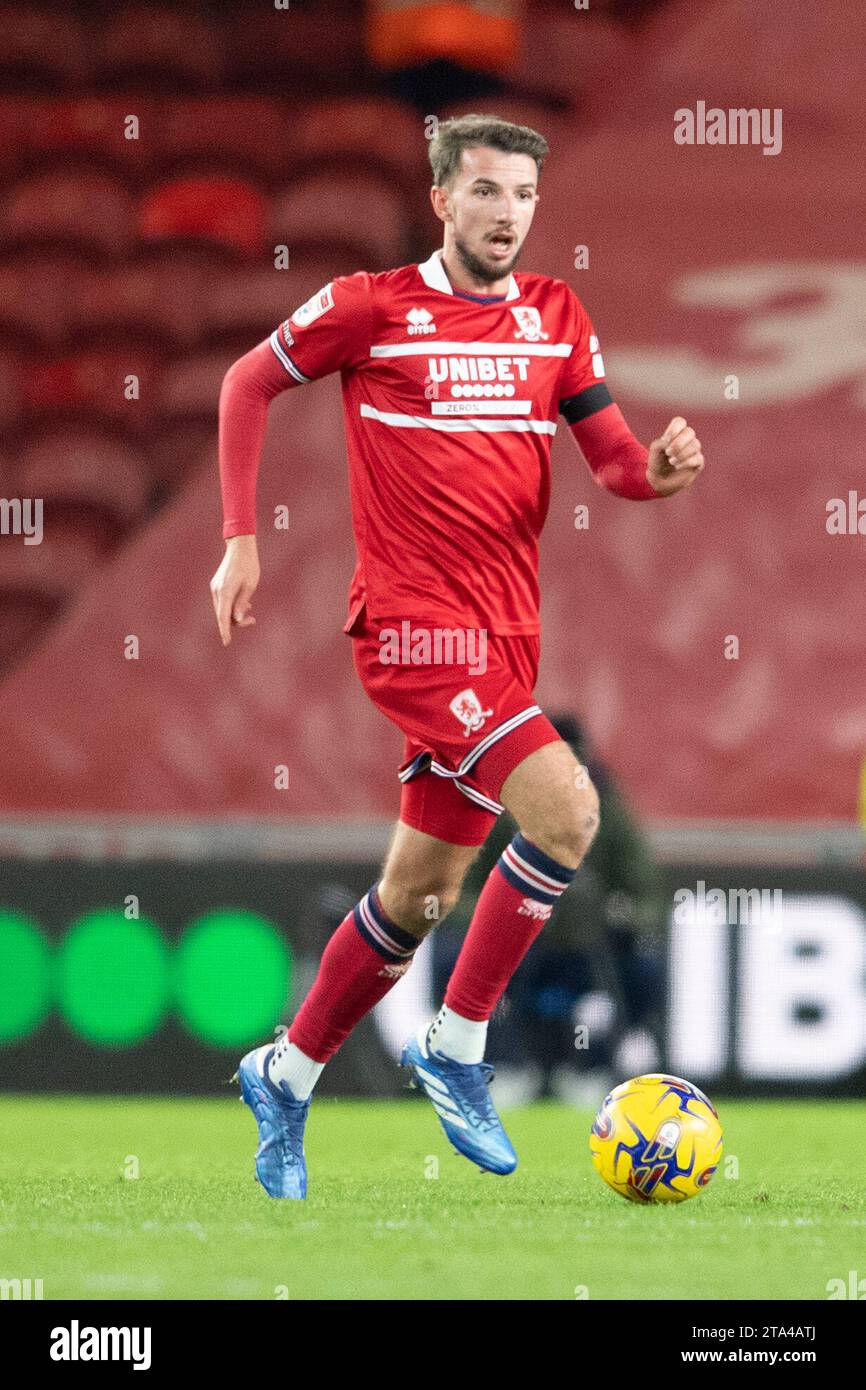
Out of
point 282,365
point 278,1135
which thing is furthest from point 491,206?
point 278,1135

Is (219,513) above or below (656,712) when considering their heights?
above

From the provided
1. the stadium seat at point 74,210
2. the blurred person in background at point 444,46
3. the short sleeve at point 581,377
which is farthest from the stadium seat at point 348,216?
the short sleeve at point 581,377

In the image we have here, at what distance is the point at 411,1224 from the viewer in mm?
3746

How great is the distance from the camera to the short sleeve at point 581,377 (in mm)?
4270

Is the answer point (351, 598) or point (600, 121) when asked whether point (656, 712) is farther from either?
point (351, 598)

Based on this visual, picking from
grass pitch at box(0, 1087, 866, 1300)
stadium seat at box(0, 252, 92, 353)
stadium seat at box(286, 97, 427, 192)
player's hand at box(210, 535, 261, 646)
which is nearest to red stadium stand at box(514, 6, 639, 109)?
stadium seat at box(286, 97, 427, 192)

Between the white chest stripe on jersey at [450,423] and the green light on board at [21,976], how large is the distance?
3452mm

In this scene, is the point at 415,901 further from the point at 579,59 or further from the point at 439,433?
the point at 579,59

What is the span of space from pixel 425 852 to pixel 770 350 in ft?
28.2

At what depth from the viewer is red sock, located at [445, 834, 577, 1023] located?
4.01 metres

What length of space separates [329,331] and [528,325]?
376 millimetres

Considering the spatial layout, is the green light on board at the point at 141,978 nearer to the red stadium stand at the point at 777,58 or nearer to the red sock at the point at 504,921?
the red sock at the point at 504,921

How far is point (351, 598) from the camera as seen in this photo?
4.23 m
